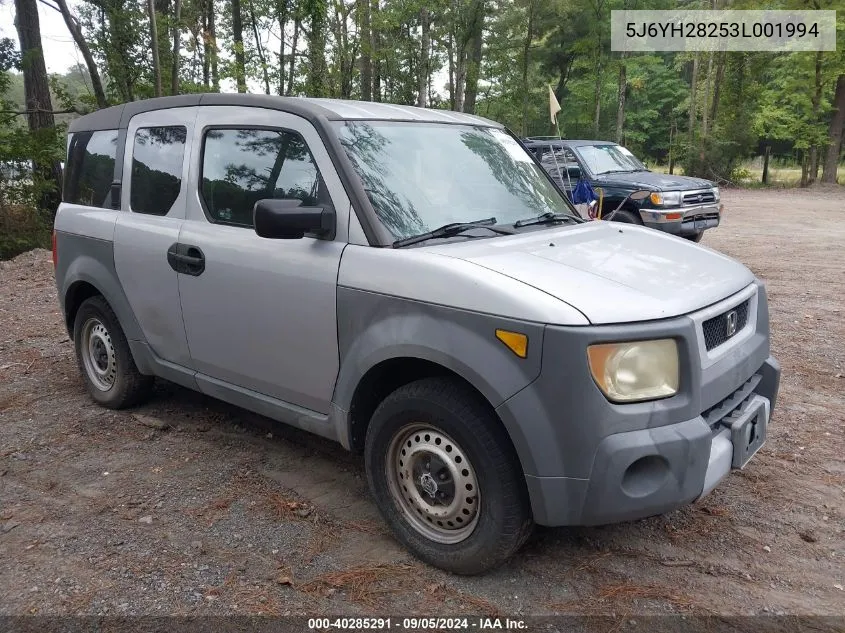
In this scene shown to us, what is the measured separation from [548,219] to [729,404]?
1.36 m

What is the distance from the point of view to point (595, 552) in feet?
10.2

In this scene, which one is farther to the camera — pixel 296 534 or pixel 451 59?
pixel 451 59

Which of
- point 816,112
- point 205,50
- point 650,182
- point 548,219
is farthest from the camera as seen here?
point 816,112

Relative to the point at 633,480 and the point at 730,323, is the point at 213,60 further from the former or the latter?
the point at 633,480

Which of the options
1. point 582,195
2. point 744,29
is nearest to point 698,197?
point 582,195

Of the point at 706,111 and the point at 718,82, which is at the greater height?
the point at 718,82

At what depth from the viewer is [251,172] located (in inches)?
143

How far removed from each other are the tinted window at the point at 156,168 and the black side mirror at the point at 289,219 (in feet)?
4.09

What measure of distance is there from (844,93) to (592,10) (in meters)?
11.9

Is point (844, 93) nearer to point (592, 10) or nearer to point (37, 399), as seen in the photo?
point (592, 10)

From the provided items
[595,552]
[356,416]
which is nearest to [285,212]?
[356,416]

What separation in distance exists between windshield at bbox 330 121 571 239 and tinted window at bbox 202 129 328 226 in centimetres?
26

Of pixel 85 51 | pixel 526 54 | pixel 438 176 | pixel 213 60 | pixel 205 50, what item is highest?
pixel 526 54

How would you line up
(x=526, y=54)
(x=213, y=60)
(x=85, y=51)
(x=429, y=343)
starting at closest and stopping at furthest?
1. (x=429, y=343)
2. (x=85, y=51)
3. (x=213, y=60)
4. (x=526, y=54)
